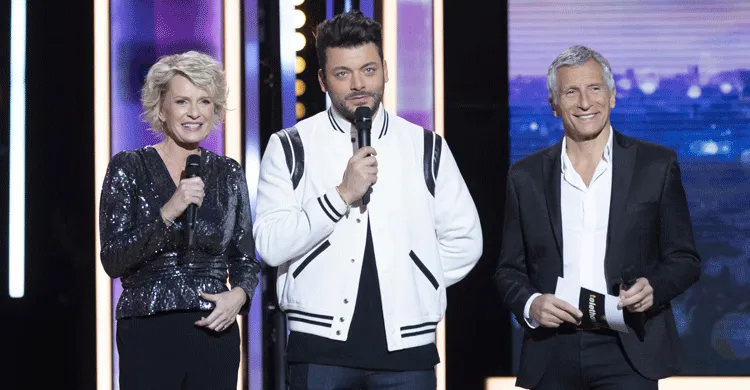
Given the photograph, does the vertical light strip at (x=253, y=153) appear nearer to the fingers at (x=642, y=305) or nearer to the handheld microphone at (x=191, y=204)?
the handheld microphone at (x=191, y=204)

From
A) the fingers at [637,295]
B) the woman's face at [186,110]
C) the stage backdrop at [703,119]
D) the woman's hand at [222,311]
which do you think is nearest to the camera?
the fingers at [637,295]

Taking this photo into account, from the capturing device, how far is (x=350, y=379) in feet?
8.32

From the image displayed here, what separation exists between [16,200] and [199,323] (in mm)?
1757

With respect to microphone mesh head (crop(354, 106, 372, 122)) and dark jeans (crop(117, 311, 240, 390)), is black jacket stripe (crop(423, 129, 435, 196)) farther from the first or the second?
dark jeans (crop(117, 311, 240, 390))

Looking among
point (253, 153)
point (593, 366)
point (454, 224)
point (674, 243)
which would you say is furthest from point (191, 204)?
point (253, 153)

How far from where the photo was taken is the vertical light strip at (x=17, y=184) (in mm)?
4066

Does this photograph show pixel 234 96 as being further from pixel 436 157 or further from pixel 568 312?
pixel 568 312

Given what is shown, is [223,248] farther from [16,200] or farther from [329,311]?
[16,200]

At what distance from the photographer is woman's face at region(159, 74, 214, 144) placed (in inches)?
109

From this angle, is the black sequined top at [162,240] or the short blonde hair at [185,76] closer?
the black sequined top at [162,240]

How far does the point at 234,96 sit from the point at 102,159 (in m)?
0.55

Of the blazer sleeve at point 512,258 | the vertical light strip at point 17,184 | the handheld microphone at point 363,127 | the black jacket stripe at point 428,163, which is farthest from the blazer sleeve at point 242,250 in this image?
the vertical light strip at point 17,184

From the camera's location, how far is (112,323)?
3.88m

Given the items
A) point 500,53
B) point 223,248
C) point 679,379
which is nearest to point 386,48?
point 500,53
